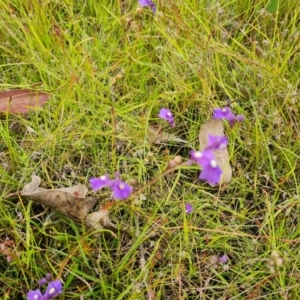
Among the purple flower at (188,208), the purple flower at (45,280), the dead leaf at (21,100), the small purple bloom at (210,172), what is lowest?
the purple flower at (45,280)

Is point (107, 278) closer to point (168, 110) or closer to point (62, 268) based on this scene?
point (62, 268)

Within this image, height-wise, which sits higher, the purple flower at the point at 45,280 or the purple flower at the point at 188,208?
the purple flower at the point at 188,208

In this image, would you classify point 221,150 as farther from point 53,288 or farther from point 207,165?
point 53,288

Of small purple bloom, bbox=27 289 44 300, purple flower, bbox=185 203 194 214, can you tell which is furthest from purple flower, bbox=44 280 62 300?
purple flower, bbox=185 203 194 214

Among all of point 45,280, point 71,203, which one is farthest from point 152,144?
point 45,280

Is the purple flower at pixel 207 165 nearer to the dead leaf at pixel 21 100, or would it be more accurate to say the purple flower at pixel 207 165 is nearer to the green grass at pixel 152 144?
the green grass at pixel 152 144

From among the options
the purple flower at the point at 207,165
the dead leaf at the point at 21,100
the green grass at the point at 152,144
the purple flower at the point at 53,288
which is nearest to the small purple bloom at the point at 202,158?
the purple flower at the point at 207,165

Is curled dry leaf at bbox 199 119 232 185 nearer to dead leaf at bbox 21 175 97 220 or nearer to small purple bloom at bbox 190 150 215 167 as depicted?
dead leaf at bbox 21 175 97 220
